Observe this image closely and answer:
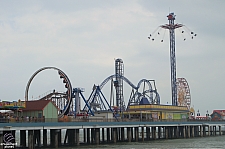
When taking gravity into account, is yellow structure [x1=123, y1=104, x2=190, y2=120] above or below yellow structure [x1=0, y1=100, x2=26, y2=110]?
below

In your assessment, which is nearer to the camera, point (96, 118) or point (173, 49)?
point (96, 118)

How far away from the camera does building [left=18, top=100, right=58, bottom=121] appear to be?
48906 millimetres

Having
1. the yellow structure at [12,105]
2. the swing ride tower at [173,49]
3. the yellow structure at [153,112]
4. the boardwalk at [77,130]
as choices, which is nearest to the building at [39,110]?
the yellow structure at [12,105]

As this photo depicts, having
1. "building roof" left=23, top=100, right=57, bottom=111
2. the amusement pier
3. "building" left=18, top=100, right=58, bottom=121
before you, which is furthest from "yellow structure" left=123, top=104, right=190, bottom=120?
"building roof" left=23, top=100, right=57, bottom=111

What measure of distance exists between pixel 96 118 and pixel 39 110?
30.4 ft

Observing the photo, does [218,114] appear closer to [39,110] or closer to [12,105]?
[39,110]

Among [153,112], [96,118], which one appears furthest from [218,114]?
[96,118]

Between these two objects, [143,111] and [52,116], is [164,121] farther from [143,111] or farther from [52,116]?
[52,116]

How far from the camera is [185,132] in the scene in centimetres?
7169

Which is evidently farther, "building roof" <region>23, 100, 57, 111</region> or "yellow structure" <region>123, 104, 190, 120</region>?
"yellow structure" <region>123, 104, 190, 120</region>

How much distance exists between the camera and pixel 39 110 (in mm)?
48906

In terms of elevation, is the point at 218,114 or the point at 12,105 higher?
the point at 12,105

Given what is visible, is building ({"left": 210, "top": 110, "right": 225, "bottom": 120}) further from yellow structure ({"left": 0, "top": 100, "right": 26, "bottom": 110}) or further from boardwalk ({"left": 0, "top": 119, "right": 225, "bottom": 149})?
yellow structure ({"left": 0, "top": 100, "right": 26, "bottom": 110})

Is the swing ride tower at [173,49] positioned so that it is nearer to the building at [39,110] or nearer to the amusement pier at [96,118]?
the amusement pier at [96,118]
